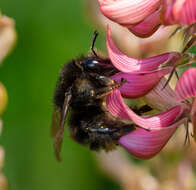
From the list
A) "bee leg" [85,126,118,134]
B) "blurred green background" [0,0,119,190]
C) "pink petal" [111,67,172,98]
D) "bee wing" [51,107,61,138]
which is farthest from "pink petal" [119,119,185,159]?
"blurred green background" [0,0,119,190]

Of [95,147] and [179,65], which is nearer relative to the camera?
[179,65]

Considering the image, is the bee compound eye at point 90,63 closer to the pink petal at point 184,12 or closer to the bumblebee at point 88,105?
the bumblebee at point 88,105

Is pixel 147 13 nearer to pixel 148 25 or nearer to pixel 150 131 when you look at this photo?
pixel 148 25

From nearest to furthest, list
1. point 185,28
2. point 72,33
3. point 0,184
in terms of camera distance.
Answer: point 185,28, point 0,184, point 72,33

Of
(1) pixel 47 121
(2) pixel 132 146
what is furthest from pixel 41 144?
(2) pixel 132 146

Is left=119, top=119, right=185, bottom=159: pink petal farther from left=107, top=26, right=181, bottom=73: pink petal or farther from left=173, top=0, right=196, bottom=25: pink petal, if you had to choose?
left=173, top=0, right=196, bottom=25: pink petal

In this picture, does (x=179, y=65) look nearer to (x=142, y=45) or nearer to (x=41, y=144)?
(x=142, y=45)

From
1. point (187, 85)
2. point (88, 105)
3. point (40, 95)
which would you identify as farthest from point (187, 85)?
point (40, 95)
